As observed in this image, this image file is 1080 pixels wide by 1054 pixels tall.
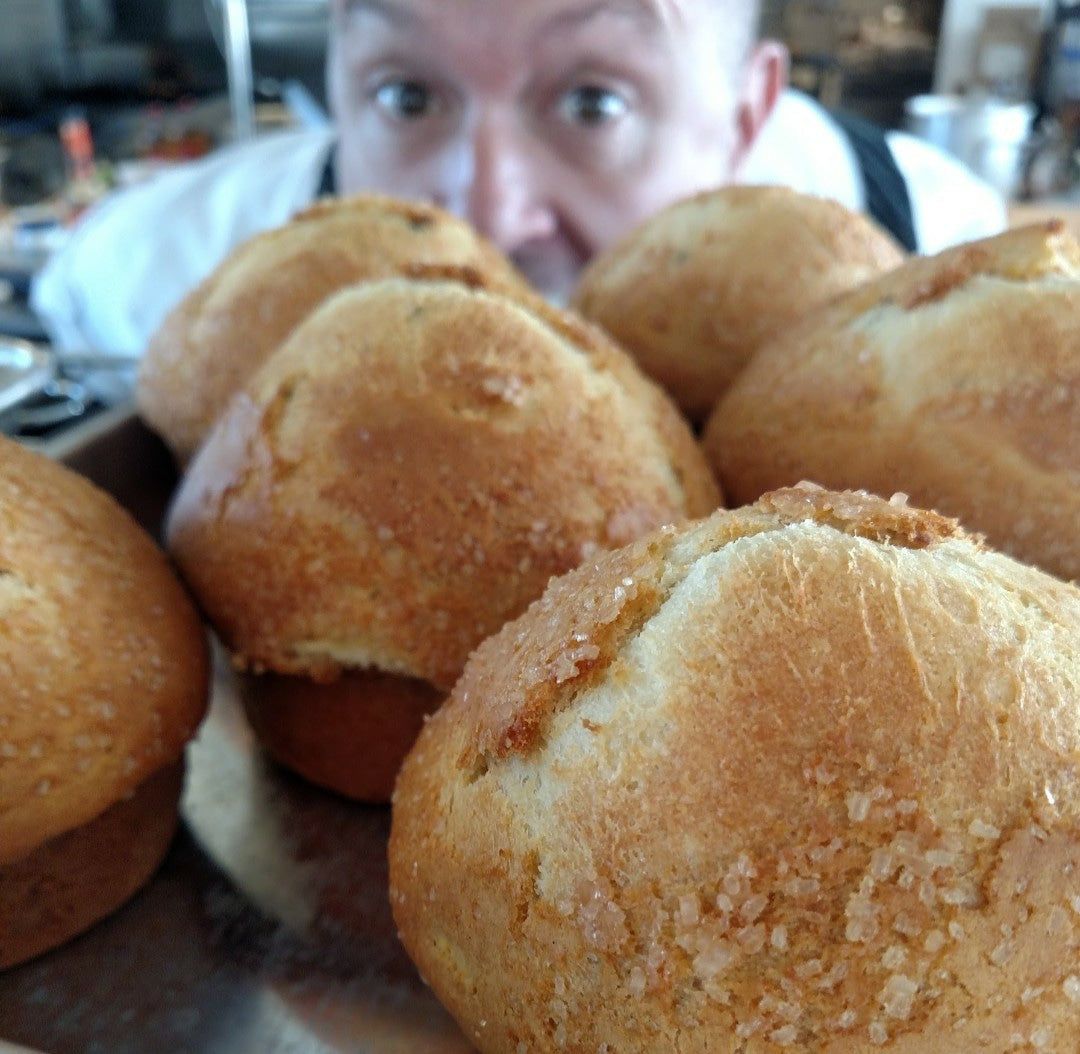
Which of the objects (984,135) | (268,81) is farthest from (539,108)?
(268,81)

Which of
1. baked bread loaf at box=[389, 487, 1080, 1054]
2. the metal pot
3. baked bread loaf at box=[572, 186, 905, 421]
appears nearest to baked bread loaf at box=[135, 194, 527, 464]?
baked bread loaf at box=[572, 186, 905, 421]

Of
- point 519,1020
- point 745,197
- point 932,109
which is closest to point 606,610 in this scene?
point 519,1020

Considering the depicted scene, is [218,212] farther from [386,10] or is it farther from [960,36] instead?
[960,36]

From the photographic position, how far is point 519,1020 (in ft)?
1.84

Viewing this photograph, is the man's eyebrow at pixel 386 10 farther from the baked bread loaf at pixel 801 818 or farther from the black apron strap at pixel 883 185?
the black apron strap at pixel 883 185

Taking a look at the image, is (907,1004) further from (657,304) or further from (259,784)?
(657,304)

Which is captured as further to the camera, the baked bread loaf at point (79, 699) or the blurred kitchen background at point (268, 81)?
the blurred kitchen background at point (268, 81)

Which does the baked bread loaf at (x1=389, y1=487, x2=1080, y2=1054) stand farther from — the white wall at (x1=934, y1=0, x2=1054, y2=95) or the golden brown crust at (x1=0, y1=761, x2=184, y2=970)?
the white wall at (x1=934, y1=0, x2=1054, y2=95)

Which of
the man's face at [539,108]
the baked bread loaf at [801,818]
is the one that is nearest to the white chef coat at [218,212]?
the man's face at [539,108]

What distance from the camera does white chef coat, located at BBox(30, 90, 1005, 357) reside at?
310 cm

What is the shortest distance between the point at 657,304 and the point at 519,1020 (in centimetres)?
82

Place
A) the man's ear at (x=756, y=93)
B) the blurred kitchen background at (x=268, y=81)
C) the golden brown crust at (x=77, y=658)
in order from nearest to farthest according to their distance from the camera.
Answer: the golden brown crust at (x=77, y=658)
the man's ear at (x=756, y=93)
the blurred kitchen background at (x=268, y=81)

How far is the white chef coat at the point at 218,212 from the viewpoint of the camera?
10.2 ft

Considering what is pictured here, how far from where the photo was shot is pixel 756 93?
2246 millimetres
